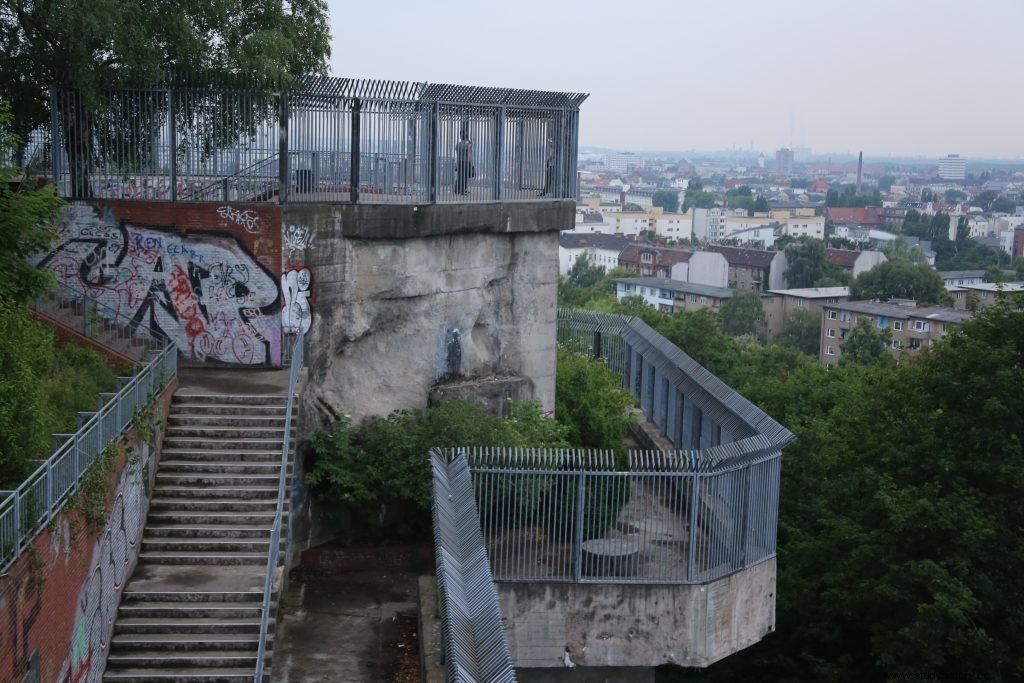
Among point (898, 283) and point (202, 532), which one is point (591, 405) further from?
point (898, 283)

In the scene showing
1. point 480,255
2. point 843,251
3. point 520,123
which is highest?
point 520,123

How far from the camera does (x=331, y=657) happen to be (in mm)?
15547

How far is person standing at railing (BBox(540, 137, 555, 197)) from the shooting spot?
77.9ft

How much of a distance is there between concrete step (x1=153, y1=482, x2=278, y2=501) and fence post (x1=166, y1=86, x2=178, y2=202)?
5.62m

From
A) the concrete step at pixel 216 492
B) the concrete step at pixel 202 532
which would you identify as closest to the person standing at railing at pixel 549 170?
the concrete step at pixel 216 492

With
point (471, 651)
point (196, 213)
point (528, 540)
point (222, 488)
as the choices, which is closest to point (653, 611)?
Result: point (528, 540)

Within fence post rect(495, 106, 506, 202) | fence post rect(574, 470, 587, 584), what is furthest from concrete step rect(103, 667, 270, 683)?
fence post rect(495, 106, 506, 202)

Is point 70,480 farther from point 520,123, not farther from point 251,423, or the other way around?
point 520,123

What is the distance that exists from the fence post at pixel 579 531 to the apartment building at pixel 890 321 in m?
75.9

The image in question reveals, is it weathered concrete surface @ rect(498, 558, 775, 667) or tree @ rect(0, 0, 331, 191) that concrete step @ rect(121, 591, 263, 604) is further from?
tree @ rect(0, 0, 331, 191)

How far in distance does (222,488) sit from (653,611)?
252 inches

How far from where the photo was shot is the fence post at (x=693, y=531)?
656 inches

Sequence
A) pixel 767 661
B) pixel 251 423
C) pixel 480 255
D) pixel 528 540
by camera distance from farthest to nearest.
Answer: pixel 767 661 → pixel 480 255 → pixel 251 423 → pixel 528 540

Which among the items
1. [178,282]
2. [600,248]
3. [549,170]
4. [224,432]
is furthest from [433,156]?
[600,248]
